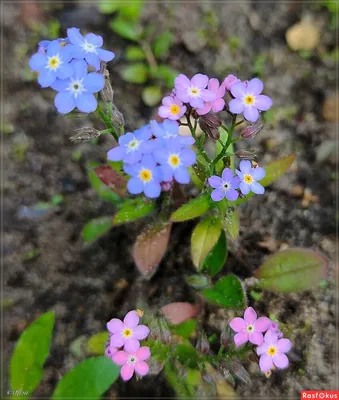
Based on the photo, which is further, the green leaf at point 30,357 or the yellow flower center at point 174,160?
the green leaf at point 30,357

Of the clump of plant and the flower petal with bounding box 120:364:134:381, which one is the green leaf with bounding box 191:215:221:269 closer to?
the clump of plant

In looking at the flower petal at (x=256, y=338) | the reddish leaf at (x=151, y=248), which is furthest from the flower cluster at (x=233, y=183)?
the reddish leaf at (x=151, y=248)

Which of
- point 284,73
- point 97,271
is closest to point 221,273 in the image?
point 97,271

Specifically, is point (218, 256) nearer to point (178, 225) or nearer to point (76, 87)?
point (178, 225)

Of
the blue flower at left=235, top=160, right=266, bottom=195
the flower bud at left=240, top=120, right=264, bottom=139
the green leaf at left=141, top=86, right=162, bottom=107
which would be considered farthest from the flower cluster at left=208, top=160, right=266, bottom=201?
the green leaf at left=141, top=86, right=162, bottom=107

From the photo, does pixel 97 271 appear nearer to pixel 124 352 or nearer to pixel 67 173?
pixel 67 173

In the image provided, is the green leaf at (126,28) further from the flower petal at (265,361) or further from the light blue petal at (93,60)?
the flower petal at (265,361)
